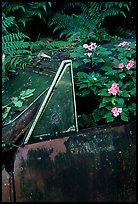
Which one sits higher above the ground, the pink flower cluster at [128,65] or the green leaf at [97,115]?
the pink flower cluster at [128,65]

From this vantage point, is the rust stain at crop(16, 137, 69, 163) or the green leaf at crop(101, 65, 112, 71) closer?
the rust stain at crop(16, 137, 69, 163)

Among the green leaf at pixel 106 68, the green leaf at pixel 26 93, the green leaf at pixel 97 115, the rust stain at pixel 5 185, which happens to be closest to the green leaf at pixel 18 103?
the green leaf at pixel 26 93

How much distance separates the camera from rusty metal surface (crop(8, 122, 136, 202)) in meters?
1.69

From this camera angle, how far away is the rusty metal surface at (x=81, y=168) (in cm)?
169

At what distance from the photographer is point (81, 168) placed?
1.79 metres

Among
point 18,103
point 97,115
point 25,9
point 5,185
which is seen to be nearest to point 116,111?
point 97,115

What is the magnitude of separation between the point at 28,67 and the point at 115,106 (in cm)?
79

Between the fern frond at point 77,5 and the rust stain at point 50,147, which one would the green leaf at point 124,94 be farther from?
the fern frond at point 77,5

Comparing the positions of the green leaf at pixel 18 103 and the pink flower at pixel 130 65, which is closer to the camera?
the green leaf at pixel 18 103

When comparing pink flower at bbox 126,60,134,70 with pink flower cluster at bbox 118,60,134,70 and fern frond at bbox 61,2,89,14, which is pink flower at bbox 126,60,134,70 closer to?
pink flower cluster at bbox 118,60,134,70

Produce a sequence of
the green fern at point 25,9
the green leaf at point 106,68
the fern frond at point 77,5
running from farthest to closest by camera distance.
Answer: the fern frond at point 77,5 → the green fern at point 25,9 → the green leaf at point 106,68

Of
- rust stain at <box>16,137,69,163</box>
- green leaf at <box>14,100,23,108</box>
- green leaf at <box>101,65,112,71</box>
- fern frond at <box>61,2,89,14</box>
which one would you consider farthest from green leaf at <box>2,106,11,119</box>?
fern frond at <box>61,2,89,14</box>

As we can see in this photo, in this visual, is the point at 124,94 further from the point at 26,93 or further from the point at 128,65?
the point at 26,93

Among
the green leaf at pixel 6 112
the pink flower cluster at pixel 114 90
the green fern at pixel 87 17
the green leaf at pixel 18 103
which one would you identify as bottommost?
the green leaf at pixel 6 112
